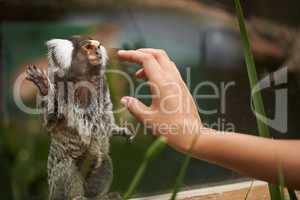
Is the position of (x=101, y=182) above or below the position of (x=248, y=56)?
below

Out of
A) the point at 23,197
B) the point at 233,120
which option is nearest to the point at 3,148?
the point at 23,197

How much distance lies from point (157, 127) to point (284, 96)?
36 cm

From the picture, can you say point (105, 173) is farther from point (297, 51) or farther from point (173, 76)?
point (297, 51)

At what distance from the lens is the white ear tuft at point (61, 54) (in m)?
0.61

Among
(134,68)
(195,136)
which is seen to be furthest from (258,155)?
(134,68)

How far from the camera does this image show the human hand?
0.47m

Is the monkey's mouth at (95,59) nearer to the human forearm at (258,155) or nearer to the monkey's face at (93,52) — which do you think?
the monkey's face at (93,52)

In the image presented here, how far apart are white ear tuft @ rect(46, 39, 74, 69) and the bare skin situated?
8 centimetres

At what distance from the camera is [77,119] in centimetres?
63

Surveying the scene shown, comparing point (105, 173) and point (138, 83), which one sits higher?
point (138, 83)

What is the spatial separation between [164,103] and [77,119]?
0.62ft

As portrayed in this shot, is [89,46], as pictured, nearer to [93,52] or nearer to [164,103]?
[93,52]

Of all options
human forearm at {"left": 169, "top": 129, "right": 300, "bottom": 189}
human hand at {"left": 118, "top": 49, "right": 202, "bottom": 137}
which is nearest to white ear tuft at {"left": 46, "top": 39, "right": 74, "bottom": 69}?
human hand at {"left": 118, "top": 49, "right": 202, "bottom": 137}

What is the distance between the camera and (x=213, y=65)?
2.45 feet
